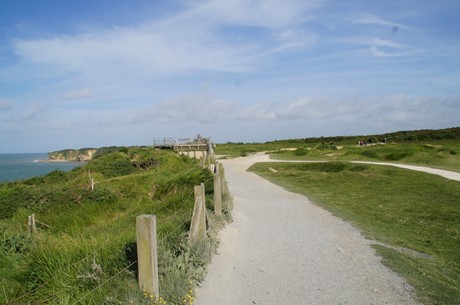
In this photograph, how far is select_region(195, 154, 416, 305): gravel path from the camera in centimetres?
578


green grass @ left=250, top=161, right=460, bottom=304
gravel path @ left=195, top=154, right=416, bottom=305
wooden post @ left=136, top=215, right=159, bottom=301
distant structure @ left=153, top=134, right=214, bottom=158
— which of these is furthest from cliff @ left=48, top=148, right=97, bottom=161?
wooden post @ left=136, top=215, right=159, bottom=301

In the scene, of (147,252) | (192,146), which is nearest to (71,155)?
(192,146)

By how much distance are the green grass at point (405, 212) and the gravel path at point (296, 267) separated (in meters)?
0.50

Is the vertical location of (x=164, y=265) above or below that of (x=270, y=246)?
above

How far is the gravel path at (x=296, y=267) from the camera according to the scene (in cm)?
578

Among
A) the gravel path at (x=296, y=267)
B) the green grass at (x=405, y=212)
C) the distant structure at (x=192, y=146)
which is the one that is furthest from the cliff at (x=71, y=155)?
the gravel path at (x=296, y=267)

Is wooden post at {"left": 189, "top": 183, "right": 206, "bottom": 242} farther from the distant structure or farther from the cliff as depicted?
the cliff

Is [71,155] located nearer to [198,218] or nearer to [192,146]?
[192,146]

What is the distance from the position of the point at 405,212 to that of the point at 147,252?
36.9 ft

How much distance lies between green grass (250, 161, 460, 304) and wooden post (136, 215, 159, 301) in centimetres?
389

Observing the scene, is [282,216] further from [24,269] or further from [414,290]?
[24,269]

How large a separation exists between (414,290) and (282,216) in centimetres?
620

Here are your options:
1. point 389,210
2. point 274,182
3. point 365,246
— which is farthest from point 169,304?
point 274,182

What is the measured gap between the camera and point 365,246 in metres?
8.67
